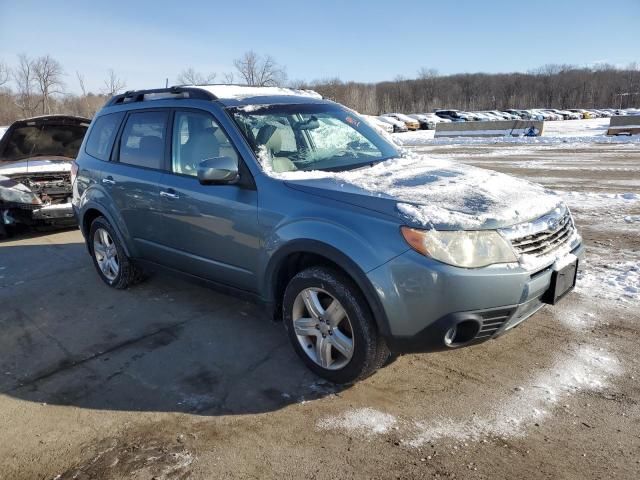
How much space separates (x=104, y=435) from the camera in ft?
8.95

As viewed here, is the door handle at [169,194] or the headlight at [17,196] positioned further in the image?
the headlight at [17,196]

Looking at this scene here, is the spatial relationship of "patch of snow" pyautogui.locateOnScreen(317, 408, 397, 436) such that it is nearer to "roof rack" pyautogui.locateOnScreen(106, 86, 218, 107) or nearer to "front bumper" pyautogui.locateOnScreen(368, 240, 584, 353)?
"front bumper" pyautogui.locateOnScreen(368, 240, 584, 353)

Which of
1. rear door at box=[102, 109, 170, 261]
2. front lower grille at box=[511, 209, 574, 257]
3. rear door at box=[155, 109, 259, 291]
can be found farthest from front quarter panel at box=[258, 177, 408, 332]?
rear door at box=[102, 109, 170, 261]

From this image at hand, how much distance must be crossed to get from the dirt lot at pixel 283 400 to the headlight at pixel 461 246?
91cm

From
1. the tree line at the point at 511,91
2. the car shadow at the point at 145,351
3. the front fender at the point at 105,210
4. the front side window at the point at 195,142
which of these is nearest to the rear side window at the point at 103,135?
the front fender at the point at 105,210

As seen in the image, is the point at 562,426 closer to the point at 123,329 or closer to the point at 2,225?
the point at 123,329

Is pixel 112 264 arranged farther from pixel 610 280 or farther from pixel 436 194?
pixel 610 280

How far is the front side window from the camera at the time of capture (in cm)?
363

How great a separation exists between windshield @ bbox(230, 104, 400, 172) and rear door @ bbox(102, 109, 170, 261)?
3.07 ft

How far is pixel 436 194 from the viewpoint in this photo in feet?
9.77

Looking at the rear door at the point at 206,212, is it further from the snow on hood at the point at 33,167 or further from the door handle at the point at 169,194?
the snow on hood at the point at 33,167

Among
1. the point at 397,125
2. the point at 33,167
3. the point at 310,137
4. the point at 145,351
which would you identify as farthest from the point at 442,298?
the point at 397,125

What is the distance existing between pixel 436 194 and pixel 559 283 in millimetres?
906

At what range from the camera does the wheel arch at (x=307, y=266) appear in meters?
2.73
